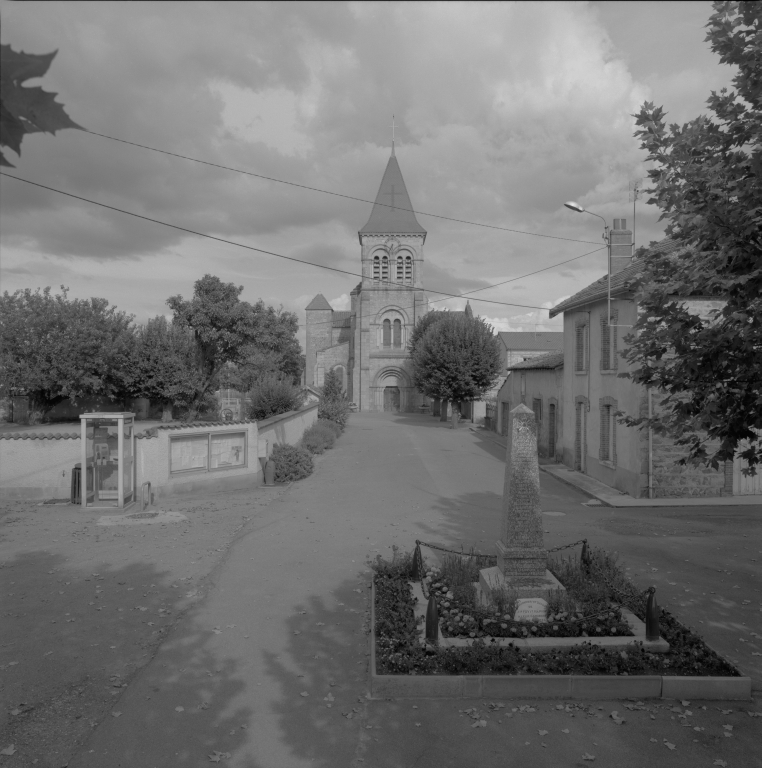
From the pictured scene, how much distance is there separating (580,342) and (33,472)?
16.4 meters

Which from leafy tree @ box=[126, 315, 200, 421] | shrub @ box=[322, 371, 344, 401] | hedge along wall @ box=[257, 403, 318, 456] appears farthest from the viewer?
shrub @ box=[322, 371, 344, 401]

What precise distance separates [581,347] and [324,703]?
17.2 meters

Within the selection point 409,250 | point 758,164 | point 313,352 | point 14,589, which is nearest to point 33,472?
point 14,589

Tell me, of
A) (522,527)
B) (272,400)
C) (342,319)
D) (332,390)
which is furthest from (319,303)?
(522,527)

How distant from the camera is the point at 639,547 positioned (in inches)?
448

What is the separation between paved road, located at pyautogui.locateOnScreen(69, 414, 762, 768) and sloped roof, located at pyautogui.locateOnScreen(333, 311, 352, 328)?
6649 cm

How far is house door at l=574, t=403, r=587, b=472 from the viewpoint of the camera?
20469 millimetres

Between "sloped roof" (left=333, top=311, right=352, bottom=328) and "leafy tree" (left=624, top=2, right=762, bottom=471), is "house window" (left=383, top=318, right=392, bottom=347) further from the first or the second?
"leafy tree" (left=624, top=2, right=762, bottom=471)

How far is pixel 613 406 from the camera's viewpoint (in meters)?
17.8

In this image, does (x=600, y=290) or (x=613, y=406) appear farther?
(x=600, y=290)

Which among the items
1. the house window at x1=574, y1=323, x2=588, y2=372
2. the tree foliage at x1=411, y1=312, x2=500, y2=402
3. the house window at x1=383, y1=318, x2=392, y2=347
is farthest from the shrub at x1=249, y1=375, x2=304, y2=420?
the house window at x1=383, y1=318, x2=392, y2=347

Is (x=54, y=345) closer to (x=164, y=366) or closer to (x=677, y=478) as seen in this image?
(x=164, y=366)

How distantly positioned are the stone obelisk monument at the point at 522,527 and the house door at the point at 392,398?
53689mm

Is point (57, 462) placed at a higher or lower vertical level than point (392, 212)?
lower
